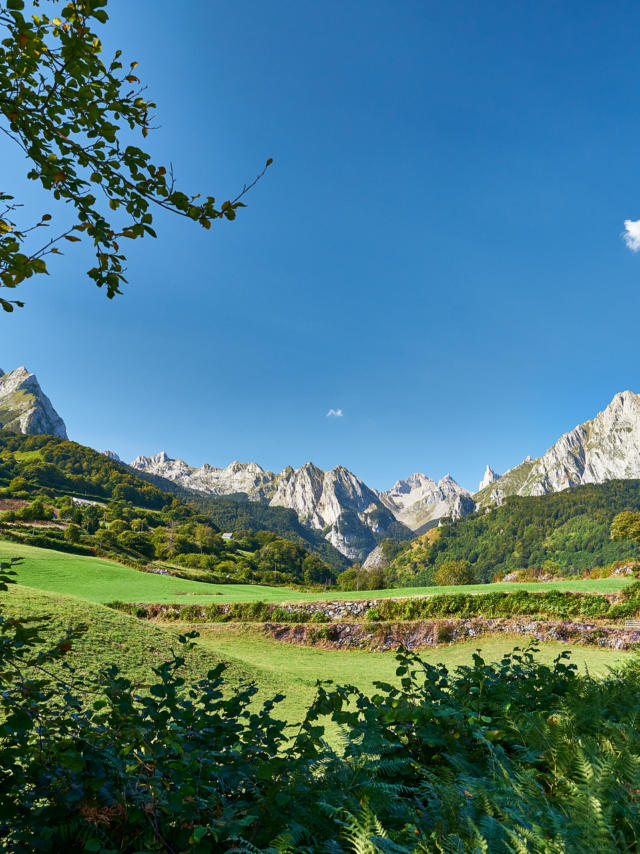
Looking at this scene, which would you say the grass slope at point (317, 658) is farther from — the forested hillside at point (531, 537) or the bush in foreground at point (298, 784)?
the forested hillside at point (531, 537)

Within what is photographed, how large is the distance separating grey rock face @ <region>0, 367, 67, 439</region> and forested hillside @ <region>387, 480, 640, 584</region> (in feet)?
472

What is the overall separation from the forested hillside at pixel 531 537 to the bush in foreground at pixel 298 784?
469 ft

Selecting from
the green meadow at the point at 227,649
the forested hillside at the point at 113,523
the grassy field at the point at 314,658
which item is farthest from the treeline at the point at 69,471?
the grassy field at the point at 314,658

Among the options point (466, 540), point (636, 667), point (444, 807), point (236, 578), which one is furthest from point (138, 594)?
point (466, 540)

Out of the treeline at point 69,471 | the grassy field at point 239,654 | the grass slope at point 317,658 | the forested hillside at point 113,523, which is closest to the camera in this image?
the grassy field at point 239,654

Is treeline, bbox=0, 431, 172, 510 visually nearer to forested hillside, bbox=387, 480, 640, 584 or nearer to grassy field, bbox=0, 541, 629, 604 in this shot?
grassy field, bbox=0, 541, 629, 604

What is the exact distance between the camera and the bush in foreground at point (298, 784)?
1542mm

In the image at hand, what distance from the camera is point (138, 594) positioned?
26375 millimetres

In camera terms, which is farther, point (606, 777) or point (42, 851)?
point (606, 777)

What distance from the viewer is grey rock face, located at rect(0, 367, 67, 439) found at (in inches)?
5891

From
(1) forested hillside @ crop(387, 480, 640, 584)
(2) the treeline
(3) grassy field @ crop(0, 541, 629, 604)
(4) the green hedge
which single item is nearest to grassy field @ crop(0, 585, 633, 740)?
(4) the green hedge

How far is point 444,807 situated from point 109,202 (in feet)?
12.5

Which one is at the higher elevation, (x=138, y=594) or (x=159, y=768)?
(x=159, y=768)

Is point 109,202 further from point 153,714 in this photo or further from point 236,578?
point 236,578
